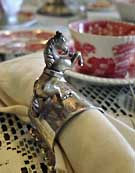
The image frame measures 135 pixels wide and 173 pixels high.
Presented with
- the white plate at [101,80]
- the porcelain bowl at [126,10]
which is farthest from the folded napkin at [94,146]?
the porcelain bowl at [126,10]

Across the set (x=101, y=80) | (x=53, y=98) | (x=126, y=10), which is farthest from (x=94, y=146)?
(x=126, y=10)

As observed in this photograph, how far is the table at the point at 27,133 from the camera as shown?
319 millimetres

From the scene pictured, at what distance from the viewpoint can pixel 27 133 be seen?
365 millimetres

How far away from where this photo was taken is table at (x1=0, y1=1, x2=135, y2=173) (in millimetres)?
319

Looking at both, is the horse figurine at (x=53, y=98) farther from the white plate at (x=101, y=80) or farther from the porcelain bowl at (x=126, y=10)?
the porcelain bowl at (x=126, y=10)

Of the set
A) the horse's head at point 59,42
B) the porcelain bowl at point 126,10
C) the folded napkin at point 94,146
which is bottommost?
the porcelain bowl at point 126,10

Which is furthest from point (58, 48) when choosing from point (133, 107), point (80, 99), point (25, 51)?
point (25, 51)

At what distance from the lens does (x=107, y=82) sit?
48 centimetres

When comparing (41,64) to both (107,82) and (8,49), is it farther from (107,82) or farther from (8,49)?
(8,49)

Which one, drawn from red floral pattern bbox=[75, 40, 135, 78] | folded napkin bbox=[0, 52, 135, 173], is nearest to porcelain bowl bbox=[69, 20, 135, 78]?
red floral pattern bbox=[75, 40, 135, 78]

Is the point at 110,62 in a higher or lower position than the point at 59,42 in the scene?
lower

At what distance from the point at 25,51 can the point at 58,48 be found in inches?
13.0

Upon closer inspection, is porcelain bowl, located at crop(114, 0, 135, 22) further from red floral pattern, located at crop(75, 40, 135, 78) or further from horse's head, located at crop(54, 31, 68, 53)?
horse's head, located at crop(54, 31, 68, 53)

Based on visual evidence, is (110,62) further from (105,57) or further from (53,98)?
(53,98)
